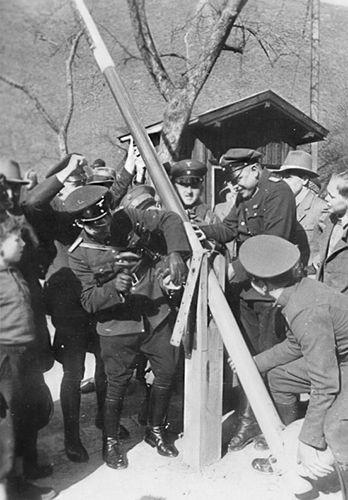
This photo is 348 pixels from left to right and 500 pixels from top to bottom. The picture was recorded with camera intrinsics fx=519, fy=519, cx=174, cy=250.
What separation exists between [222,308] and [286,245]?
0.48 meters

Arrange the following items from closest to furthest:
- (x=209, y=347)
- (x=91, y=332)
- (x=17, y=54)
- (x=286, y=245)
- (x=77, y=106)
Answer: (x=17, y=54) < (x=286, y=245) < (x=209, y=347) < (x=91, y=332) < (x=77, y=106)

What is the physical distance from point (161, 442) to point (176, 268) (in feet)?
3.88

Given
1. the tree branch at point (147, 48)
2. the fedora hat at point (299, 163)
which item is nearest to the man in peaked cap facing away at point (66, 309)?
the fedora hat at point (299, 163)

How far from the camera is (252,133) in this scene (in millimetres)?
7680

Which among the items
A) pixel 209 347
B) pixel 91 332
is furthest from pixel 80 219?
pixel 209 347

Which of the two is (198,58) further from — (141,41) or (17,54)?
(17,54)

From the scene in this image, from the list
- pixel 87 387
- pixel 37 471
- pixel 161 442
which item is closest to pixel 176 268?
pixel 161 442

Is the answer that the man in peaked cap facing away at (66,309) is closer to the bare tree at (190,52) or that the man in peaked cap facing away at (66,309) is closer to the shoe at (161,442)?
the shoe at (161,442)

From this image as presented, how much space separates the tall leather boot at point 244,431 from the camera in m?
3.24

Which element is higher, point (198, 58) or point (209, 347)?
point (198, 58)

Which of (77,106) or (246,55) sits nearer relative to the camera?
(246,55)

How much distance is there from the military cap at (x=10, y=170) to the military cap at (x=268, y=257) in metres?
1.18

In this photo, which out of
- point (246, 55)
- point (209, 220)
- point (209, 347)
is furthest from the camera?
point (246, 55)

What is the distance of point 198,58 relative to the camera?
16.2 ft
